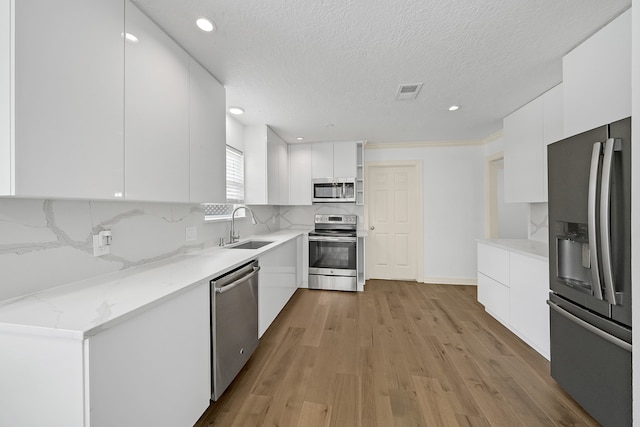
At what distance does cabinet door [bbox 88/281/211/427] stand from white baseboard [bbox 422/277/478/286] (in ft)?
12.1

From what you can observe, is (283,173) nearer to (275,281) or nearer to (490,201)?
(275,281)

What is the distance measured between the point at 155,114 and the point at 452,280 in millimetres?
4435

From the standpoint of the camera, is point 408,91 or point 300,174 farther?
point 300,174

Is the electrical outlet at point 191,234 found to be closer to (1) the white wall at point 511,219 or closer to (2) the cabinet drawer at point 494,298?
(2) the cabinet drawer at point 494,298

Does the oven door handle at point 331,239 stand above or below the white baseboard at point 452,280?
above

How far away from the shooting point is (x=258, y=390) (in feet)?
5.55

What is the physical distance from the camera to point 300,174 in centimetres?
413

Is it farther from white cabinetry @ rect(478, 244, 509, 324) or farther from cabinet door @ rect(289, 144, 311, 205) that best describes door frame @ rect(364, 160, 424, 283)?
white cabinetry @ rect(478, 244, 509, 324)

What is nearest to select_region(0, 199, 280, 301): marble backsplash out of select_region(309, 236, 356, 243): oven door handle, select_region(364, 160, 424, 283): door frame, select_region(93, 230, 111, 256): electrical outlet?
select_region(93, 230, 111, 256): electrical outlet

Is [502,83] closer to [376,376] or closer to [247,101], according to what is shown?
[247,101]

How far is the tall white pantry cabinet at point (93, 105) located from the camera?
84 cm

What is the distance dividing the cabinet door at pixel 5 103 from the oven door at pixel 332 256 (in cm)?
315

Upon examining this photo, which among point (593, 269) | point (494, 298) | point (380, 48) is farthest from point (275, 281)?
point (494, 298)

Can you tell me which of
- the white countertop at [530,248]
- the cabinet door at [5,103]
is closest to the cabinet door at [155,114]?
the cabinet door at [5,103]
